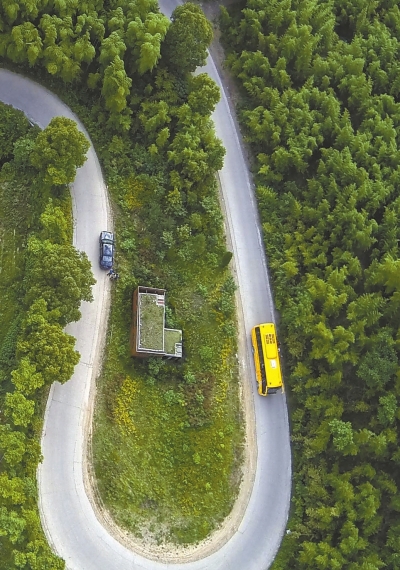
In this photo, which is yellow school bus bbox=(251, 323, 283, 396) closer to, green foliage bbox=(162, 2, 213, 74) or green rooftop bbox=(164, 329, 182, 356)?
green rooftop bbox=(164, 329, 182, 356)

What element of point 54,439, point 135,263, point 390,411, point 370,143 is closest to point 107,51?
point 135,263

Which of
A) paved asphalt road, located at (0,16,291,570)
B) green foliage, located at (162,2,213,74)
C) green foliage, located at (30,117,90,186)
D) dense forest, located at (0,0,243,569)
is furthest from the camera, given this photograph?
green foliage, located at (162,2,213,74)

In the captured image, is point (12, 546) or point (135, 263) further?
point (135, 263)

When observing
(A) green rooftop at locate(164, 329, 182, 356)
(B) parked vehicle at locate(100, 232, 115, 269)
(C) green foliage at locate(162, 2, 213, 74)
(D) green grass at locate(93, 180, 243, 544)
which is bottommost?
(D) green grass at locate(93, 180, 243, 544)

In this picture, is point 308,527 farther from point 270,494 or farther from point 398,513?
point 398,513

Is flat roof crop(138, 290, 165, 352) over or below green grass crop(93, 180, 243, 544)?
over

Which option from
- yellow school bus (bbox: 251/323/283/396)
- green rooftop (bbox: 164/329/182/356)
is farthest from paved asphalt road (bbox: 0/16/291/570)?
green rooftop (bbox: 164/329/182/356)
